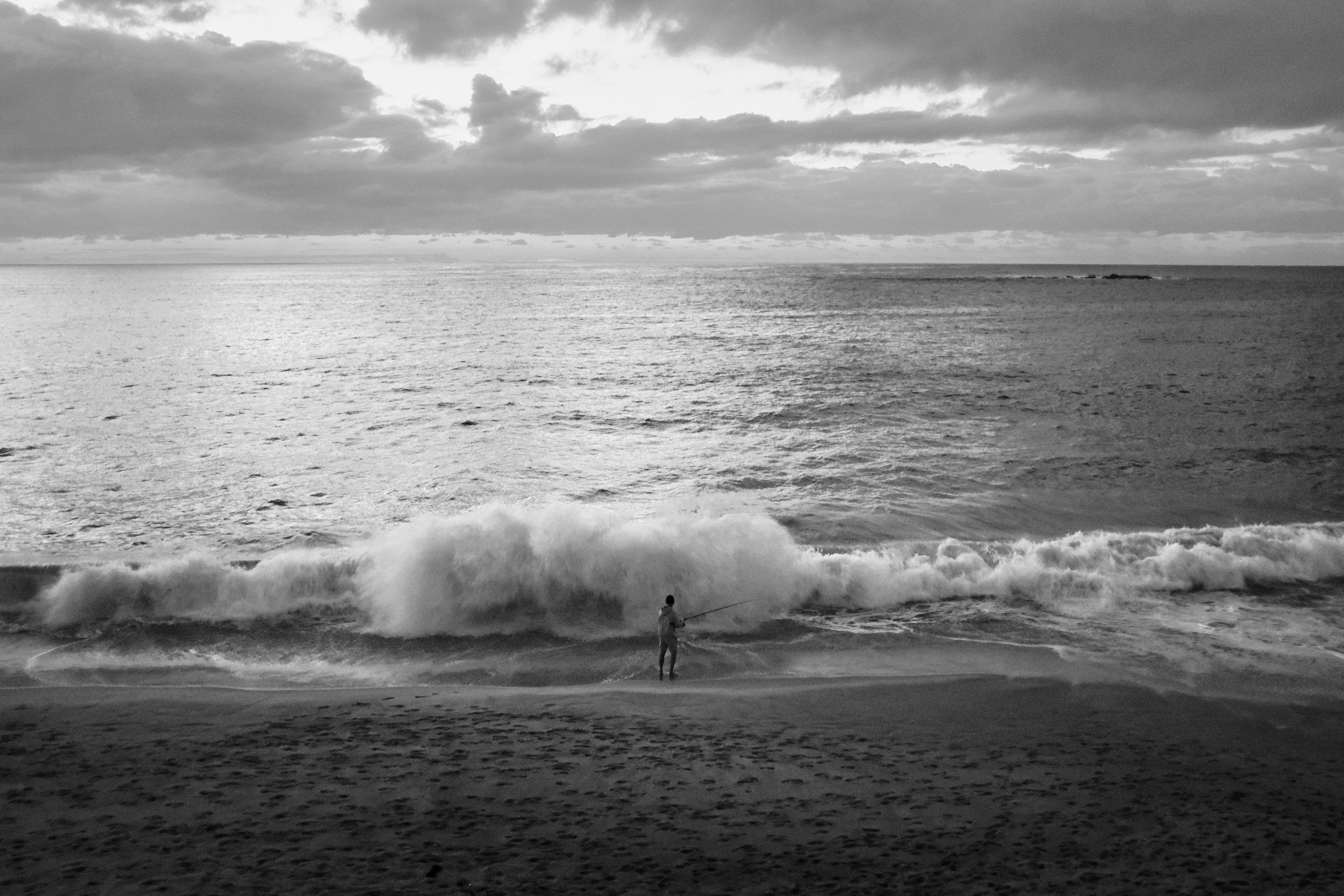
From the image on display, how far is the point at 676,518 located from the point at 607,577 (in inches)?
111

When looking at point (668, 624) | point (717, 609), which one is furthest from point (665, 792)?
point (717, 609)

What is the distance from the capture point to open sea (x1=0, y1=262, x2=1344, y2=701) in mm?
15930

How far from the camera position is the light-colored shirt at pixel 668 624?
14.5 meters

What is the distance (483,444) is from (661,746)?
963 inches

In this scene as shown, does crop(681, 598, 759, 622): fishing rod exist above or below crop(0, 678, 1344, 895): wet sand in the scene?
below

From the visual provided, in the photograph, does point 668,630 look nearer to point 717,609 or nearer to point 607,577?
point 717,609

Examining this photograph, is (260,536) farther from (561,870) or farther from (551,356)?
(551,356)

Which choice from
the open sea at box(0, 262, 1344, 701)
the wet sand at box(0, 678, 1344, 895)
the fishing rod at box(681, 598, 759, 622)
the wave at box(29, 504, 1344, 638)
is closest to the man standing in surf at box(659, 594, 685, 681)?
the open sea at box(0, 262, 1344, 701)

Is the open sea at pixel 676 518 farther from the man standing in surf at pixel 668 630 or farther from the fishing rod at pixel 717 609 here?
the man standing in surf at pixel 668 630

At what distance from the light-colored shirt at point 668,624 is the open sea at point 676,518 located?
93 cm

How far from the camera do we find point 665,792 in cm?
974

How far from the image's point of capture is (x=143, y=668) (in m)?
15.1

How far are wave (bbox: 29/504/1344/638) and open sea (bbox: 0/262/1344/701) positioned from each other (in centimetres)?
7

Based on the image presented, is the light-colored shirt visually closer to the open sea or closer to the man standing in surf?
the man standing in surf
